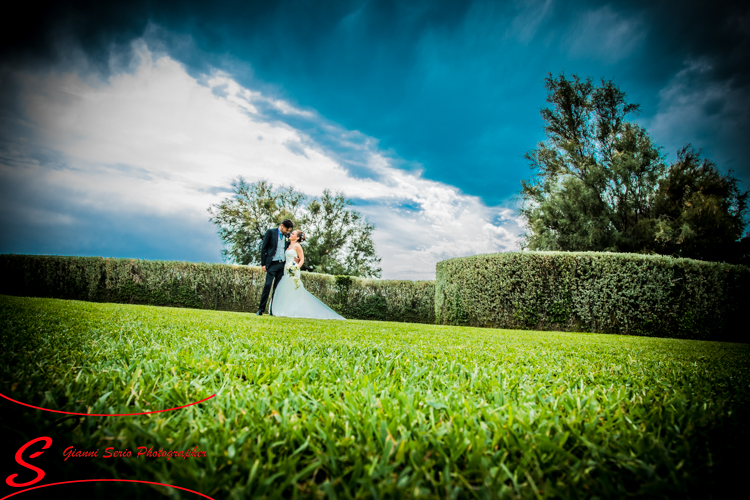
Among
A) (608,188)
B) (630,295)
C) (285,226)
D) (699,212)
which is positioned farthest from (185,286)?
(699,212)

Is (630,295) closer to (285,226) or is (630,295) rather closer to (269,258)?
(285,226)

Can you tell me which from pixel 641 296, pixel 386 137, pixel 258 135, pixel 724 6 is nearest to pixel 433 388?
pixel 724 6

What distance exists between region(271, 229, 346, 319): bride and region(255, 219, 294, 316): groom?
0.51 meters

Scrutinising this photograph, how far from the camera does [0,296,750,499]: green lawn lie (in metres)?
0.87

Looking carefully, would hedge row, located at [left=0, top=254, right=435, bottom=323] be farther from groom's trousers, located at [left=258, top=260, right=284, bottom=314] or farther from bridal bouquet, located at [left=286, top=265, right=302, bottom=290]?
groom's trousers, located at [left=258, top=260, right=284, bottom=314]

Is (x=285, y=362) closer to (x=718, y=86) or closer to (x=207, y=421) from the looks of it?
(x=207, y=421)

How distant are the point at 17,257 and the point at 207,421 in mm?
16697

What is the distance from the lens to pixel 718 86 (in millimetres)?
8852

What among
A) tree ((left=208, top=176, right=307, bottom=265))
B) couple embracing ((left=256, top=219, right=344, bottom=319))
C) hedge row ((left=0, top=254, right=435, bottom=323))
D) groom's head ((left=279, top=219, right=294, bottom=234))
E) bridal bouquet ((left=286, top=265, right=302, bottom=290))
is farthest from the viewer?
tree ((left=208, top=176, right=307, bottom=265))

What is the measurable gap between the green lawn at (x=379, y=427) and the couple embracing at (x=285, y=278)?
6249 millimetres

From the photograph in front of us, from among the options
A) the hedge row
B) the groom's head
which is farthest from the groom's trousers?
the hedge row

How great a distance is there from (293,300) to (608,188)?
21977mm

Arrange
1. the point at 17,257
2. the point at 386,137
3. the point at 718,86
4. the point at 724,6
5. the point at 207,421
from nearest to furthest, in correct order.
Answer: the point at 207,421 < the point at 724,6 < the point at 718,86 < the point at 17,257 < the point at 386,137

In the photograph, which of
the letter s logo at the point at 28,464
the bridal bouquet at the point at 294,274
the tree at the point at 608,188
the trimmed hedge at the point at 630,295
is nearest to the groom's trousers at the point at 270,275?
the bridal bouquet at the point at 294,274
